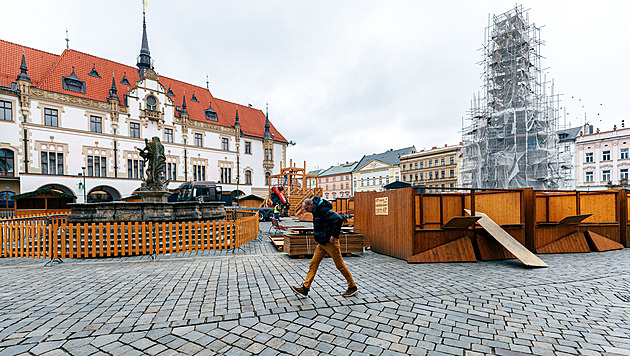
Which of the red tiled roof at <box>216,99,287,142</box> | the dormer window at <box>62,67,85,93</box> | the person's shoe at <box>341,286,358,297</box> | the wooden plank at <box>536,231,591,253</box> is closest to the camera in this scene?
the person's shoe at <box>341,286,358,297</box>

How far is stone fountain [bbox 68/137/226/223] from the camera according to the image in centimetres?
982

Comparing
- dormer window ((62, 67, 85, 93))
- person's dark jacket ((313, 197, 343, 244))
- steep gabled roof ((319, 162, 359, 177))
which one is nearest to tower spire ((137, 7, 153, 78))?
dormer window ((62, 67, 85, 93))

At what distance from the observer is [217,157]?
43.8 m

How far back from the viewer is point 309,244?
26.9 ft

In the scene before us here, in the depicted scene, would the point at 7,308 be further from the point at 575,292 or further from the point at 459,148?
the point at 459,148

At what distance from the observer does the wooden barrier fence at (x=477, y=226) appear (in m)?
7.74

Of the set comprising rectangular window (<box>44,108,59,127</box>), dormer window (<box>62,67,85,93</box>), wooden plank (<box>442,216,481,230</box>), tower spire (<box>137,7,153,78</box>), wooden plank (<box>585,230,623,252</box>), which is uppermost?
tower spire (<box>137,7,153,78</box>)

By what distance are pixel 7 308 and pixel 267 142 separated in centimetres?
4661

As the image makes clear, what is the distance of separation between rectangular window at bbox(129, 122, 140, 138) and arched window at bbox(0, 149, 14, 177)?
421 inches

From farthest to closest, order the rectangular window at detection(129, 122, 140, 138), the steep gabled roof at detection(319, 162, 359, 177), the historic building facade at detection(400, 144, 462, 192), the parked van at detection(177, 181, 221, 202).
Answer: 1. the steep gabled roof at detection(319, 162, 359, 177)
2. the historic building facade at detection(400, 144, 462, 192)
3. the rectangular window at detection(129, 122, 140, 138)
4. the parked van at detection(177, 181, 221, 202)

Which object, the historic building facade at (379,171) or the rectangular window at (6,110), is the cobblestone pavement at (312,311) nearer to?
the rectangular window at (6,110)

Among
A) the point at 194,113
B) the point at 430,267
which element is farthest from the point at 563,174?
the point at 194,113

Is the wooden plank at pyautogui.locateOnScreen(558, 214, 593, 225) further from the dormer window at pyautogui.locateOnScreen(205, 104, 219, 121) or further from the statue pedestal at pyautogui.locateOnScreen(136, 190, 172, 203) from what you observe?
the dormer window at pyautogui.locateOnScreen(205, 104, 219, 121)

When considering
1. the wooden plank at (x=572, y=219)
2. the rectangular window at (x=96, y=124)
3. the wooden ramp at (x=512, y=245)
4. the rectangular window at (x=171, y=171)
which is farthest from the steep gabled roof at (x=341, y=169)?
the wooden ramp at (x=512, y=245)
